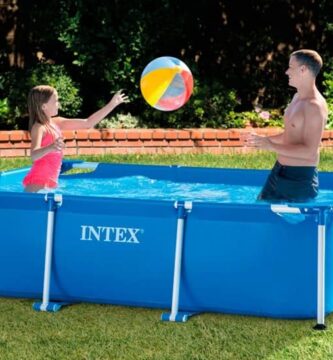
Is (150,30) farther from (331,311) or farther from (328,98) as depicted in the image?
(331,311)

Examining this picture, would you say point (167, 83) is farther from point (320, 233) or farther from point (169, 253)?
point (320, 233)

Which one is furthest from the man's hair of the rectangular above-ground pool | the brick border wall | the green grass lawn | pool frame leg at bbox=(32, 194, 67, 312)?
the brick border wall

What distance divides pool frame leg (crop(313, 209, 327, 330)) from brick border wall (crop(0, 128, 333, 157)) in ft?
23.0

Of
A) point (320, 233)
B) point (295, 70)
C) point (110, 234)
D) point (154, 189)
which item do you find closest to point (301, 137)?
point (295, 70)

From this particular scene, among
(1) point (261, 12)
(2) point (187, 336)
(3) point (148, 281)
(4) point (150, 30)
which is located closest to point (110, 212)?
(3) point (148, 281)

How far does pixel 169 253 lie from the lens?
224 inches

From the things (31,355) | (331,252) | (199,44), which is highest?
(199,44)

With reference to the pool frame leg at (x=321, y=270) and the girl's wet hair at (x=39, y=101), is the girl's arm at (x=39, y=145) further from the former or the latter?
the pool frame leg at (x=321, y=270)

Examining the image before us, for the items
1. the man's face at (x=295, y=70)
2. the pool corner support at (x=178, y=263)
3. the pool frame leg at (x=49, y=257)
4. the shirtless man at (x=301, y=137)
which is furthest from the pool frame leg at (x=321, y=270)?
the pool frame leg at (x=49, y=257)

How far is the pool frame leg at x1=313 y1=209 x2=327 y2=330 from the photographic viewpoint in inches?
213

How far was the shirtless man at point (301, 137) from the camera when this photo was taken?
6234 mm

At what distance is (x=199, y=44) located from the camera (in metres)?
14.4

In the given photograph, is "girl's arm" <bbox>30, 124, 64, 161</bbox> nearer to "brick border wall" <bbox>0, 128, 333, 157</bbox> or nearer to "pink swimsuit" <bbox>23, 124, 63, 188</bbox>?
"pink swimsuit" <bbox>23, 124, 63, 188</bbox>

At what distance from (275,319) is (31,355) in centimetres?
135
